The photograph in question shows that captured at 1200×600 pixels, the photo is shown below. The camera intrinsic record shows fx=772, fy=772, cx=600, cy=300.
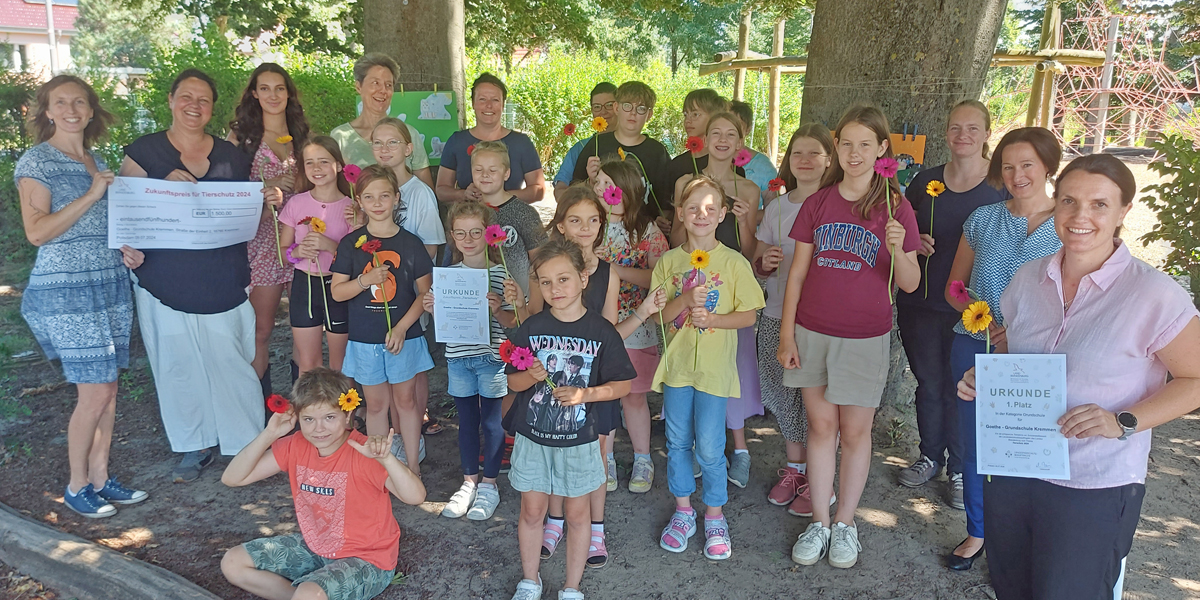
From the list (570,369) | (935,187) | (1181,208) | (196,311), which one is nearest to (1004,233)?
(935,187)

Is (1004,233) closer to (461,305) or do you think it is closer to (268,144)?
(461,305)

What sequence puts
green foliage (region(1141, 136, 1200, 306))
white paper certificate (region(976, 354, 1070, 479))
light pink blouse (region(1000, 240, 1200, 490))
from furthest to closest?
green foliage (region(1141, 136, 1200, 306)) < white paper certificate (region(976, 354, 1070, 479)) < light pink blouse (region(1000, 240, 1200, 490))

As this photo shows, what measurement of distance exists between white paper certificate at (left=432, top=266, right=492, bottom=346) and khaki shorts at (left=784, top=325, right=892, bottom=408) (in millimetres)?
1584

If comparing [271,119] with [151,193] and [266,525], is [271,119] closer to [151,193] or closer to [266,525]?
[151,193]

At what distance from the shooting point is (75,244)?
147 inches

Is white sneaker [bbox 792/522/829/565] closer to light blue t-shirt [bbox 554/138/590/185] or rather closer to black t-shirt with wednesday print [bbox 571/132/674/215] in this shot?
black t-shirt with wednesday print [bbox 571/132/674/215]

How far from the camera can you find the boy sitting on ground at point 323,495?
9.93ft

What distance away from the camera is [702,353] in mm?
3582

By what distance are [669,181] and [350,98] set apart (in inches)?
296

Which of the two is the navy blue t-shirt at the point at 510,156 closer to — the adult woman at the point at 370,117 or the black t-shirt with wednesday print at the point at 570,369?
the adult woman at the point at 370,117

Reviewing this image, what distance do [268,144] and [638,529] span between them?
9.73 ft

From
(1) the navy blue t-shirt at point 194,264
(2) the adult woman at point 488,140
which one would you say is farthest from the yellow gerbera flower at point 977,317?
(1) the navy blue t-shirt at point 194,264

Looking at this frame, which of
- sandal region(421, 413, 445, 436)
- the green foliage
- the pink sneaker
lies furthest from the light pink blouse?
the green foliage

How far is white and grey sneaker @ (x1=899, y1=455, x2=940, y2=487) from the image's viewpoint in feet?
14.0
